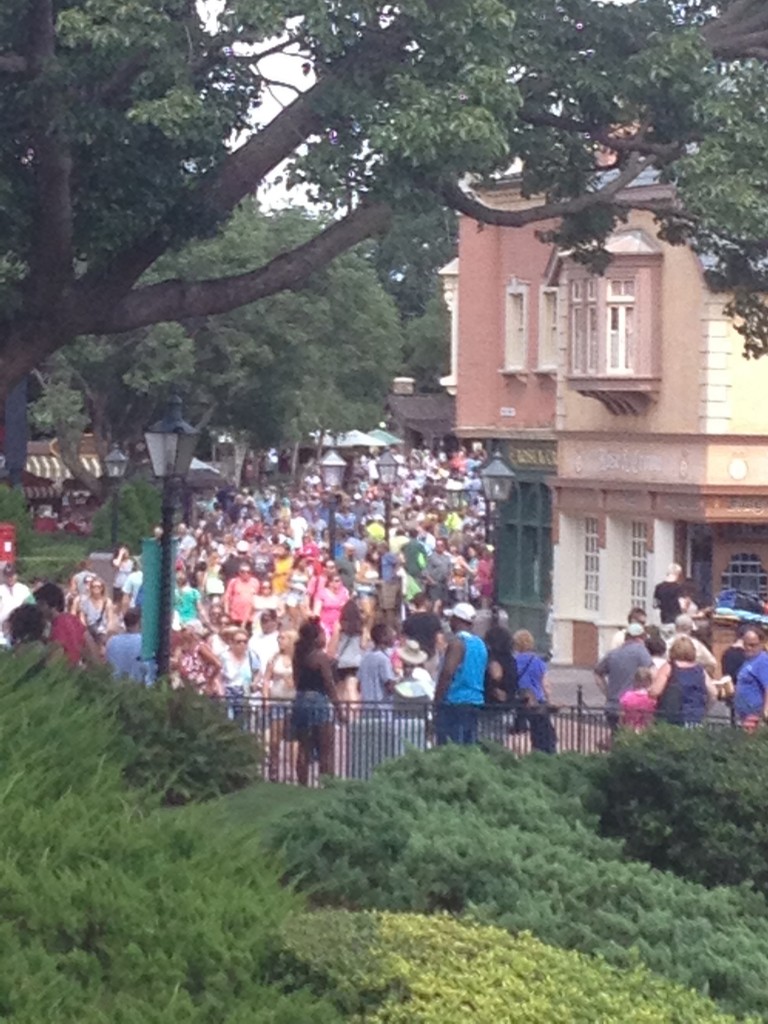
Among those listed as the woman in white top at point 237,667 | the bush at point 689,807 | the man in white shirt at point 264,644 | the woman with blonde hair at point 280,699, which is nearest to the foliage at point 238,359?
the man in white shirt at point 264,644

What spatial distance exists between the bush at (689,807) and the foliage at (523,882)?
19.6 inches

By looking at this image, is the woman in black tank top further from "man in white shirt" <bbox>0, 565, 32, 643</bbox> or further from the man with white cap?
"man in white shirt" <bbox>0, 565, 32, 643</bbox>

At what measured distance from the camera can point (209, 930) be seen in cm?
716

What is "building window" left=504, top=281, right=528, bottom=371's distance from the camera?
126ft

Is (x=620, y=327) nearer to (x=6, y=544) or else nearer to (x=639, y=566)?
(x=639, y=566)

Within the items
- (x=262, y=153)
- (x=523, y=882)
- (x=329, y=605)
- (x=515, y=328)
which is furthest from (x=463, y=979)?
(x=515, y=328)

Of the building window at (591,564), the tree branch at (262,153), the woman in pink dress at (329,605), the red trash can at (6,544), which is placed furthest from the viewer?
the building window at (591,564)

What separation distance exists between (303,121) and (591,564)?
21301mm

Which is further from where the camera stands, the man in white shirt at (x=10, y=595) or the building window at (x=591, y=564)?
the building window at (x=591, y=564)

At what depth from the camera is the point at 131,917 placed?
23.4ft

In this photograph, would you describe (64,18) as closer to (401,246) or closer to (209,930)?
(209,930)

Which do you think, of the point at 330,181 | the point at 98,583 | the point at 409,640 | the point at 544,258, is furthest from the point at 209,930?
the point at 544,258

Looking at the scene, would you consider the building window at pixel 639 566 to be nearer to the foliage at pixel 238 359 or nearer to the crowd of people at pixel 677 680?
Answer: the crowd of people at pixel 677 680

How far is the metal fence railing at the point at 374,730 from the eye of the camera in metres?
16.3
